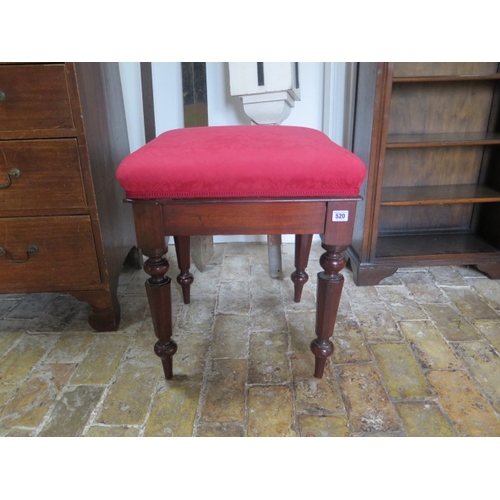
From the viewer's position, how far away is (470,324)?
1310 mm

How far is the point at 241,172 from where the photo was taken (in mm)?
824

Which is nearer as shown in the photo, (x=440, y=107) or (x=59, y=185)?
(x=59, y=185)

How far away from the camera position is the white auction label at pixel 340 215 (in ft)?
2.84

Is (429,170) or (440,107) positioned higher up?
(440,107)

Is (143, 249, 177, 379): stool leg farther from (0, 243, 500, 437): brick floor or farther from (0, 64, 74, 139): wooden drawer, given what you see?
(0, 64, 74, 139): wooden drawer

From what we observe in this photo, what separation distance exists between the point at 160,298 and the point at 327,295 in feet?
1.32

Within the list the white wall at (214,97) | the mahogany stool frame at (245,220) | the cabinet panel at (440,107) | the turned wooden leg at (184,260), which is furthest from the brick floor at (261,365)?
the white wall at (214,97)

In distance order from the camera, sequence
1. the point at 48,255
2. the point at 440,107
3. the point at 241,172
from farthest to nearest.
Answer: the point at 440,107, the point at 48,255, the point at 241,172

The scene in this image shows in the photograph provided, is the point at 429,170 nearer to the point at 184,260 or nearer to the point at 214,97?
the point at 214,97

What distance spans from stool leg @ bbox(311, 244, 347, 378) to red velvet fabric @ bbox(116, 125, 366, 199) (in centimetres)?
15

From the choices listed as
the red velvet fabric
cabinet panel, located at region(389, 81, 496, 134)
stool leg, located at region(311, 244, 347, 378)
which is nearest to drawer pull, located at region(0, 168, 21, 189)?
the red velvet fabric

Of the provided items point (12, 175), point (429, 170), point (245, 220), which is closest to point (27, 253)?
point (12, 175)

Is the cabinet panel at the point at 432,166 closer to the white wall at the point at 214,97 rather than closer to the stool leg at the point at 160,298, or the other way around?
the white wall at the point at 214,97

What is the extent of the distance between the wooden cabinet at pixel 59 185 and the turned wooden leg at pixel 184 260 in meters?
0.21
